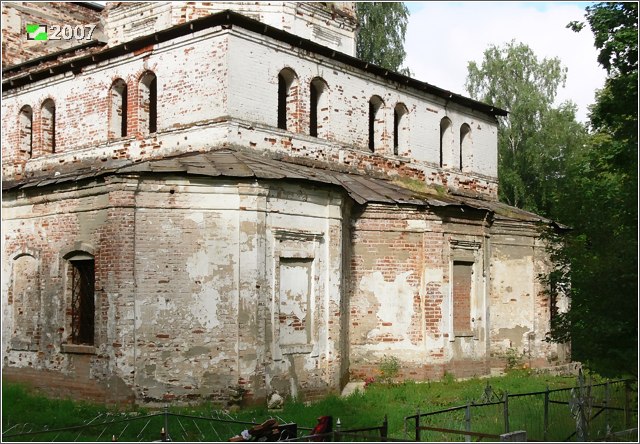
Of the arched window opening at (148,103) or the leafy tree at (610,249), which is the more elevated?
the arched window opening at (148,103)

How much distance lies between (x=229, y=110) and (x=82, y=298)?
177 inches

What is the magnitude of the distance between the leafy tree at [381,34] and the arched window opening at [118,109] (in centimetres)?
1673

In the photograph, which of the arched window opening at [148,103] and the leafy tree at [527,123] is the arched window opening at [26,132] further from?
the leafy tree at [527,123]

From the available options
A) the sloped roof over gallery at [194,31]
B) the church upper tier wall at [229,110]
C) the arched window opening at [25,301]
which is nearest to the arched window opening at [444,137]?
the church upper tier wall at [229,110]

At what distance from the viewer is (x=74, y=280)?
46.2ft

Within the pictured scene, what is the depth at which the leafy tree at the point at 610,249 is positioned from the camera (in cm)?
991

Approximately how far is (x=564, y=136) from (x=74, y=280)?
24.2m

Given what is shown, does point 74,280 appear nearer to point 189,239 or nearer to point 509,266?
point 189,239

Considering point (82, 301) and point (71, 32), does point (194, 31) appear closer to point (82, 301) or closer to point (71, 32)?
point (82, 301)

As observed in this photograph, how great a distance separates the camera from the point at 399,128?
771 inches

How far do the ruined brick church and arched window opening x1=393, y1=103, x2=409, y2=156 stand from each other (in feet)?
0.17

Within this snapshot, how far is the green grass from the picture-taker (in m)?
11.0

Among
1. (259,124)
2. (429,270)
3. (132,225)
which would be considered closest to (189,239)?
(132,225)

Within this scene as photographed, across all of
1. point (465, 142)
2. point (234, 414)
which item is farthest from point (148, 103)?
point (465, 142)
